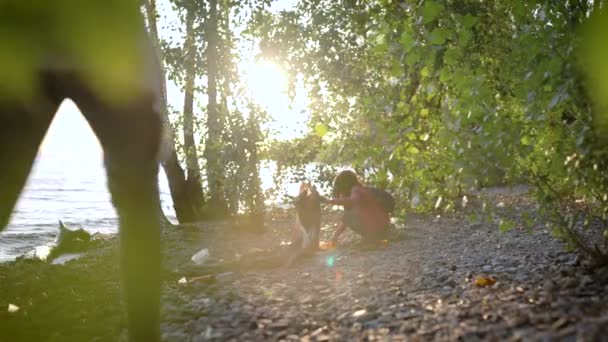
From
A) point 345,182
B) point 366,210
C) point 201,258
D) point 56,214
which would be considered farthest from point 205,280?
point 56,214

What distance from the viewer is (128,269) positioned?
1.66m

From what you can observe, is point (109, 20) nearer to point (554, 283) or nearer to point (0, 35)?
point (0, 35)

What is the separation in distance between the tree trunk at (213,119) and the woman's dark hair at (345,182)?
5647mm

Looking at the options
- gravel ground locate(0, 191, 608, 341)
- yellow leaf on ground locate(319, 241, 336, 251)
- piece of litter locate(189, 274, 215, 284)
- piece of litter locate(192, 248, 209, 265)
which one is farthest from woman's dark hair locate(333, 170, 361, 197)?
piece of litter locate(189, 274, 215, 284)

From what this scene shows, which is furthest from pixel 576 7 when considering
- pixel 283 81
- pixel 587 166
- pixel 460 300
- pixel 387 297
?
pixel 283 81

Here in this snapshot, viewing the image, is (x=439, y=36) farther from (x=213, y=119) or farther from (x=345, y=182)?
(x=213, y=119)

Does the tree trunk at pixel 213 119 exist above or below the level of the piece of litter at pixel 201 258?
above

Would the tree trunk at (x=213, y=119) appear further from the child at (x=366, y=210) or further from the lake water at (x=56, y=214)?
the child at (x=366, y=210)

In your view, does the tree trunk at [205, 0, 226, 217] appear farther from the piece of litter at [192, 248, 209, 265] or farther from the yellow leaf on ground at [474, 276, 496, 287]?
the yellow leaf on ground at [474, 276, 496, 287]

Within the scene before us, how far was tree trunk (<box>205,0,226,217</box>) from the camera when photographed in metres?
14.8

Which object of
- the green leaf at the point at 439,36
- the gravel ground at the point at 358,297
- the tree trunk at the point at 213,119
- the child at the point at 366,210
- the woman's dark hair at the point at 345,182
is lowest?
the gravel ground at the point at 358,297

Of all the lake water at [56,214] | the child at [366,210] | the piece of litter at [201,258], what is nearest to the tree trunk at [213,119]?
the lake water at [56,214]

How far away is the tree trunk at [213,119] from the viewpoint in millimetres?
14758

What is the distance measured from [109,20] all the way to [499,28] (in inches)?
257
